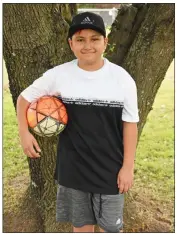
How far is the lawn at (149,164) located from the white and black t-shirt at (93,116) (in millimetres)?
1796

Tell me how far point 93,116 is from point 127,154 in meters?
0.41

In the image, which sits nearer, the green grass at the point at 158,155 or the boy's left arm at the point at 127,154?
the boy's left arm at the point at 127,154

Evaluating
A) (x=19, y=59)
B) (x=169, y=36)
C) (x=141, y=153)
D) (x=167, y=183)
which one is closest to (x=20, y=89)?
(x=19, y=59)

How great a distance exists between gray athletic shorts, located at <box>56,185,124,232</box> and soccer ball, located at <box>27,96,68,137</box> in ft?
1.96

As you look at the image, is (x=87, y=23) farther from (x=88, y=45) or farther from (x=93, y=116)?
(x=93, y=116)

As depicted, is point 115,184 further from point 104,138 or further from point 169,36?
point 169,36

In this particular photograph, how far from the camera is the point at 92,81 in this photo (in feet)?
9.90

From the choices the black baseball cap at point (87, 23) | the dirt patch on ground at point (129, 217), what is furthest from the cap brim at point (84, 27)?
the dirt patch on ground at point (129, 217)

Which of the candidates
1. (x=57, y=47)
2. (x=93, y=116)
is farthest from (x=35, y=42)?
(x=93, y=116)

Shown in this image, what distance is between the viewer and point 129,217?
4527 mm

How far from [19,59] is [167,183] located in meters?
2.91

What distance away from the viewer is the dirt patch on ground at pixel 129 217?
172 inches

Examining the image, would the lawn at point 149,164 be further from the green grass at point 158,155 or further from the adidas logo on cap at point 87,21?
the adidas logo on cap at point 87,21

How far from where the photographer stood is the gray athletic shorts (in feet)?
10.4
